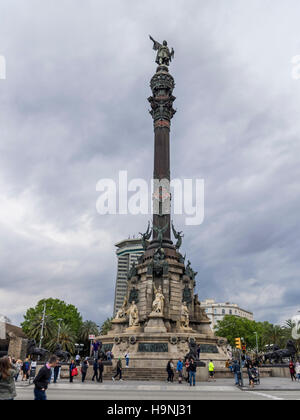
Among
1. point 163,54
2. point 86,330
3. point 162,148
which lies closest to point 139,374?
point 162,148

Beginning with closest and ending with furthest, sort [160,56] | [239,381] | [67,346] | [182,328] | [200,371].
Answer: [239,381] < [200,371] < [182,328] < [160,56] < [67,346]

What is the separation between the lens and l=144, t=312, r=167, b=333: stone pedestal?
102 ft

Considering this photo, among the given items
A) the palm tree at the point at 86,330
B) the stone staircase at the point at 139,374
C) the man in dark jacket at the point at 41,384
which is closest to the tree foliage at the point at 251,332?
the palm tree at the point at 86,330

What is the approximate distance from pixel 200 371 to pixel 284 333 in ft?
185

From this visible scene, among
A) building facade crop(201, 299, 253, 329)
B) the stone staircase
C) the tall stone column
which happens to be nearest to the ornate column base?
the stone staircase

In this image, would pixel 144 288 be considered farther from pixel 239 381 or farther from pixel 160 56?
pixel 160 56

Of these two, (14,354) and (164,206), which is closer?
(164,206)

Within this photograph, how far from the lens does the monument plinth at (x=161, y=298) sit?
29734mm

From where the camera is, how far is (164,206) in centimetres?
4103

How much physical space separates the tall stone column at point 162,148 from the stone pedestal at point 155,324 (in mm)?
8835

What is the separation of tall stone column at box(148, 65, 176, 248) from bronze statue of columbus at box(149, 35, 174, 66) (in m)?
1.77

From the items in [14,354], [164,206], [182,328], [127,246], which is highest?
[127,246]

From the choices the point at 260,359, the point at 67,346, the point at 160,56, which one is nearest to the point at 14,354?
the point at 67,346

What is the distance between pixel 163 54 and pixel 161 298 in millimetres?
34103
